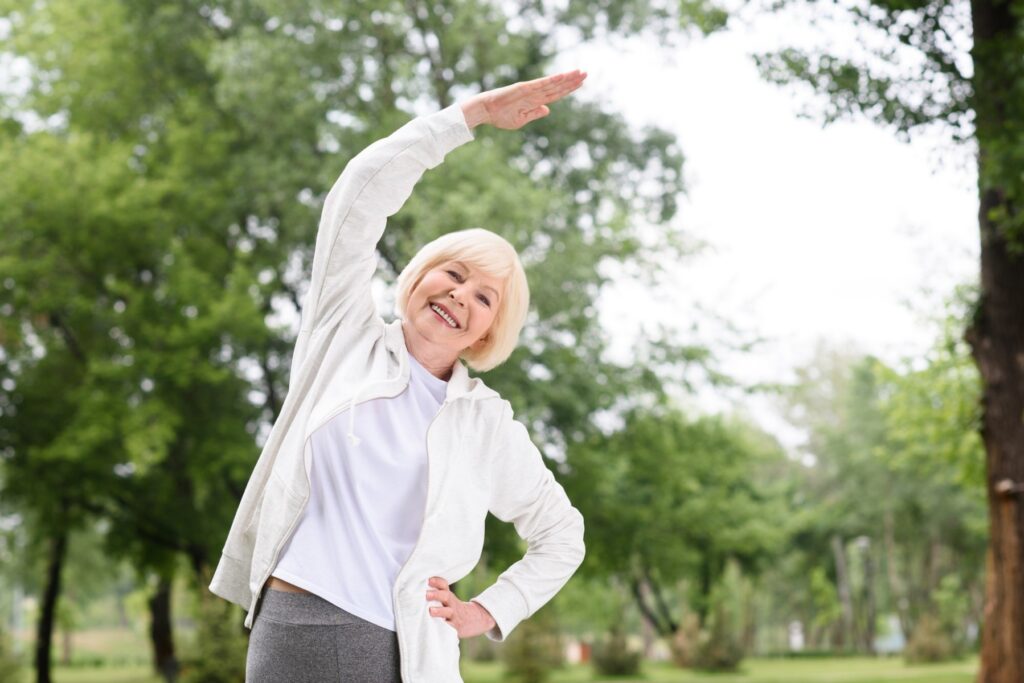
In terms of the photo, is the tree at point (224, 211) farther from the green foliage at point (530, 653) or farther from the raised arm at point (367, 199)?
the raised arm at point (367, 199)

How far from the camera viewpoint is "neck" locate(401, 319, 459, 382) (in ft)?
8.38

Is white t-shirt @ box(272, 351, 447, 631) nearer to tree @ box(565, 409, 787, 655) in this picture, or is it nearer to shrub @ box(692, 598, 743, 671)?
tree @ box(565, 409, 787, 655)

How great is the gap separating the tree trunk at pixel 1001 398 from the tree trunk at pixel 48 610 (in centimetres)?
1771

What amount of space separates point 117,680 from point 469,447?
102 ft

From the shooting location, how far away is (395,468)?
2328 millimetres

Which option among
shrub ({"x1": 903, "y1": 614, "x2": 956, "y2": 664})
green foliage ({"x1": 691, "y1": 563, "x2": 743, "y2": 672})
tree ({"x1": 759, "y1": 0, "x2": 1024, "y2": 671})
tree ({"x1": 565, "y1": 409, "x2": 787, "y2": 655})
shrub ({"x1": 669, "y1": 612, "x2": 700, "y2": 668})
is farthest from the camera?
shrub ({"x1": 669, "y1": 612, "x2": 700, "y2": 668})

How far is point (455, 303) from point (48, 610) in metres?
24.9

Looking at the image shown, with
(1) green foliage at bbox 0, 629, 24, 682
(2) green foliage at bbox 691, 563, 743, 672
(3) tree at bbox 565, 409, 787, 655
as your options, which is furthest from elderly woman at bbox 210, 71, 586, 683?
(2) green foliage at bbox 691, 563, 743, 672

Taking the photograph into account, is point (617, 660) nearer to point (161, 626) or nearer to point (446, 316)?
point (161, 626)

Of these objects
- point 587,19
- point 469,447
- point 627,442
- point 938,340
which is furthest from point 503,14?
point 469,447

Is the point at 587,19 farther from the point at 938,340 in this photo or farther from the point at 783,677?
the point at 783,677

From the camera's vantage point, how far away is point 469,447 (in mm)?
2434

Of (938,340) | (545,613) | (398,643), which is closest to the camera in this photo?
(398,643)

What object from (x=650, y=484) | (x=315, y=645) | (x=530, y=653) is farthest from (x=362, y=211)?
(x=650, y=484)
